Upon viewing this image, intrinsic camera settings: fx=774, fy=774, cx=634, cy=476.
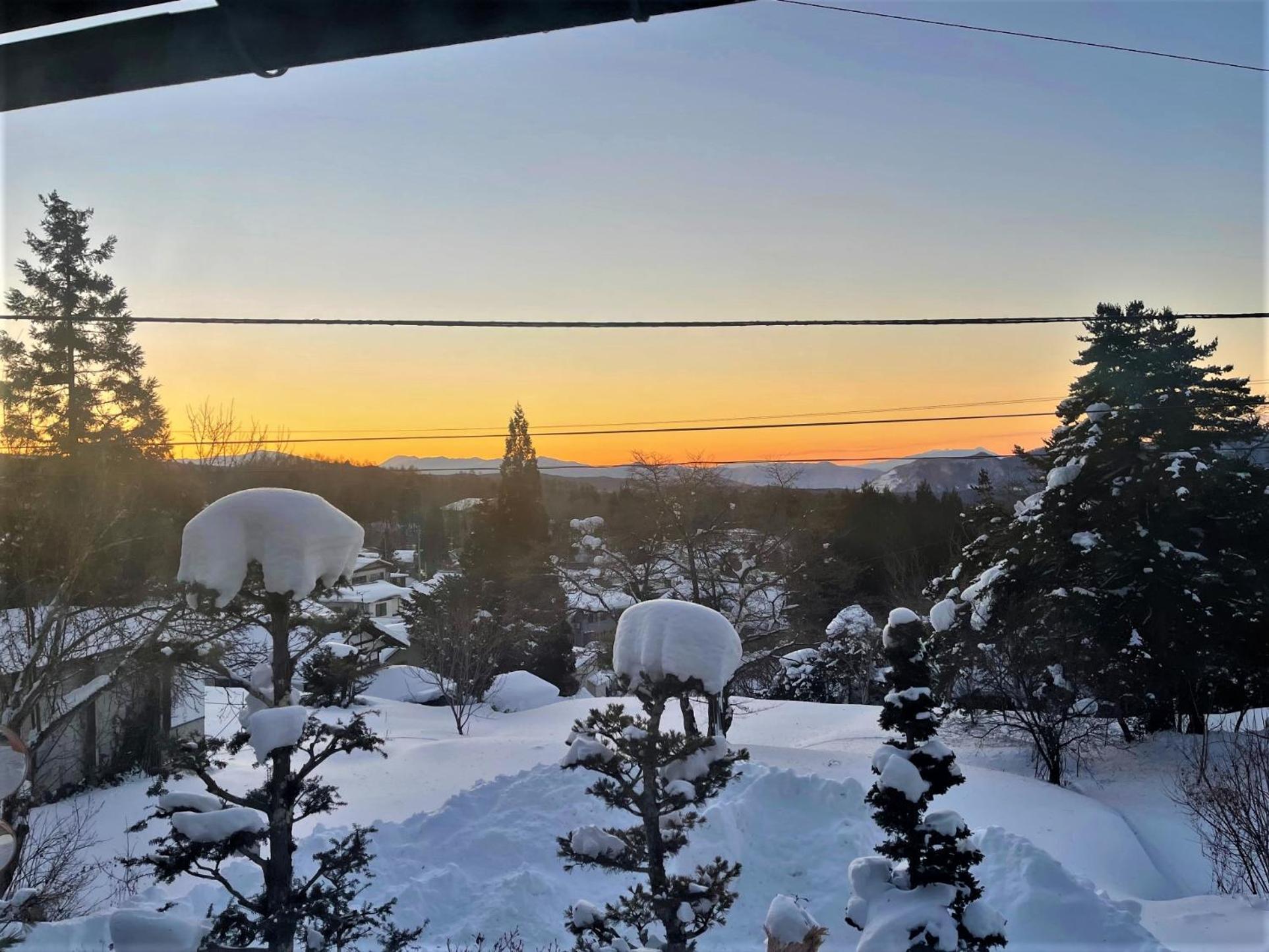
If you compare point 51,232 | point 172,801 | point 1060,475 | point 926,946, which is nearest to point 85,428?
point 51,232

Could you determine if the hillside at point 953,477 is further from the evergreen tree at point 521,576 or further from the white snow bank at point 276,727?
the white snow bank at point 276,727

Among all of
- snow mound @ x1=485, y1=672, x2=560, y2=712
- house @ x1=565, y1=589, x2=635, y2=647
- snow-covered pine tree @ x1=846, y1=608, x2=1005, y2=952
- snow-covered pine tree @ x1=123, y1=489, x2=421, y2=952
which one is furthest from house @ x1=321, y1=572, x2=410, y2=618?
snow-covered pine tree @ x1=846, y1=608, x2=1005, y2=952

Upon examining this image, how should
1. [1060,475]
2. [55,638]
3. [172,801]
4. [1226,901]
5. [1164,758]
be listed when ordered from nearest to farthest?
1. [172,801]
2. [1226,901]
3. [55,638]
4. [1164,758]
5. [1060,475]

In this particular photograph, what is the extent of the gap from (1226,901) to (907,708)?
4.92 meters

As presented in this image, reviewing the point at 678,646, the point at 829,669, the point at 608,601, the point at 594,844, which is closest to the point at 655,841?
the point at 594,844

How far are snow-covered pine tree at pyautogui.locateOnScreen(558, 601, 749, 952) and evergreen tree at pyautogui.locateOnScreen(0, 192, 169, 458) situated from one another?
16262 millimetres

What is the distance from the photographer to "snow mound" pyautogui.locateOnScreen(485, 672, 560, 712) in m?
24.7

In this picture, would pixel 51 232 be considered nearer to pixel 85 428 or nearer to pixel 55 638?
pixel 85 428

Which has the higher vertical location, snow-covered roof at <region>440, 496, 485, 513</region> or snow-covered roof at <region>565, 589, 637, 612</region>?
snow-covered roof at <region>440, 496, 485, 513</region>

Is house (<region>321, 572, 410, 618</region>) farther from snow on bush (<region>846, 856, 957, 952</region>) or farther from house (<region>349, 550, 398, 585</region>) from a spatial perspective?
snow on bush (<region>846, 856, 957, 952</region>)

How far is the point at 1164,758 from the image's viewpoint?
14.8 meters

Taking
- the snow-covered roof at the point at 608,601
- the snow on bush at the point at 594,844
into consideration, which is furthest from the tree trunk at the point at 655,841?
the snow-covered roof at the point at 608,601

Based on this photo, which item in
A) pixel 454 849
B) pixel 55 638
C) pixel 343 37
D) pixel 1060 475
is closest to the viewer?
pixel 343 37

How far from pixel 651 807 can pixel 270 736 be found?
3.21m
